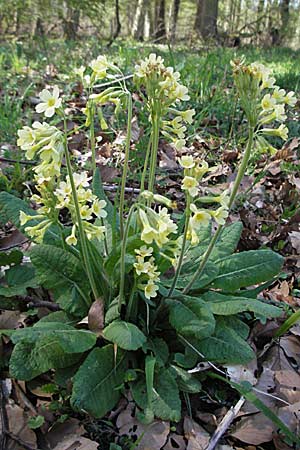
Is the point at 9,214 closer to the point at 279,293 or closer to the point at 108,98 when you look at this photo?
the point at 108,98

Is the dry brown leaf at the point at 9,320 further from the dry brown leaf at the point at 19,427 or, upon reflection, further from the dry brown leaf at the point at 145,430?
the dry brown leaf at the point at 145,430

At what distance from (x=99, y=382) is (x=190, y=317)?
36cm

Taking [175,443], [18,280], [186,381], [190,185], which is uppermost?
[190,185]

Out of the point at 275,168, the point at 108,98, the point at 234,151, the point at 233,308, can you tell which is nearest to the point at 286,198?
the point at 275,168

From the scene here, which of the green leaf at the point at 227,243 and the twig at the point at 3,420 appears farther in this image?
the green leaf at the point at 227,243

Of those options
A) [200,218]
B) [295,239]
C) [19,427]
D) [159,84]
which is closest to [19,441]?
[19,427]

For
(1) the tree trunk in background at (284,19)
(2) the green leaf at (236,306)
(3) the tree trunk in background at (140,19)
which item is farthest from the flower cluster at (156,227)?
(1) the tree trunk in background at (284,19)

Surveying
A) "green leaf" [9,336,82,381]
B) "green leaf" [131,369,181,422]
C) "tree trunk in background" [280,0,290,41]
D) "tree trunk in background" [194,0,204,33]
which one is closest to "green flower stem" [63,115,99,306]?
"green leaf" [9,336,82,381]

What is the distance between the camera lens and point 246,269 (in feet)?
5.94

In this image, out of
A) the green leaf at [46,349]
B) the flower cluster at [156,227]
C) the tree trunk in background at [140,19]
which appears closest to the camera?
the flower cluster at [156,227]

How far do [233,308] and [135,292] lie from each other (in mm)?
345

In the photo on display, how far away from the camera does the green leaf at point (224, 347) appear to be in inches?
61.9

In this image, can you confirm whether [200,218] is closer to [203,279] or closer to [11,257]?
[203,279]

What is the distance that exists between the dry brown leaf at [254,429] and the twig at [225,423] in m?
0.04
